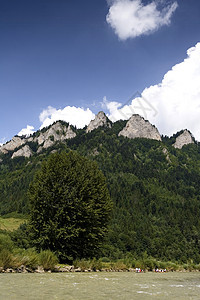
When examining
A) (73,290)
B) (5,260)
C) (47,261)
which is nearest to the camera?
(73,290)

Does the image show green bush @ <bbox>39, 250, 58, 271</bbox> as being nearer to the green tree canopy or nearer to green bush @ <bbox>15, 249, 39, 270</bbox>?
green bush @ <bbox>15, 249, 39, 270</bbox>

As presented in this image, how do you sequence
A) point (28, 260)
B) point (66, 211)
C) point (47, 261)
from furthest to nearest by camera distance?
point (66, 211)
point (47, 261)
point (28, 260)

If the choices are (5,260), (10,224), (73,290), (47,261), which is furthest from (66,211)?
(10,224)

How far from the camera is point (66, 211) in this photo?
26109 millimetres

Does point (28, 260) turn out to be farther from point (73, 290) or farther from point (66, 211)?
point (66, 211)

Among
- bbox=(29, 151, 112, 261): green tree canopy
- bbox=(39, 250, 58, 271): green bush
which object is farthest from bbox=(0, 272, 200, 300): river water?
bbox=(29, 151, 112, 261): green tree canopy

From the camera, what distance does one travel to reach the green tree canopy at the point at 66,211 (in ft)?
83.5

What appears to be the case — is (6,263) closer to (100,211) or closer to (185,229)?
(100,211)

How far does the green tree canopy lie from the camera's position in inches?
1002

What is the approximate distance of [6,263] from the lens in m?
15.7

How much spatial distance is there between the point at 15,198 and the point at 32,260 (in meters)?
189

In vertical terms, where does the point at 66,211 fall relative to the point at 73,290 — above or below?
above

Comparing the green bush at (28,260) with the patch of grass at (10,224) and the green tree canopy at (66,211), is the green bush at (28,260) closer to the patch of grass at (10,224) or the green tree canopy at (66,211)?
the green tree canopy at (66,211)

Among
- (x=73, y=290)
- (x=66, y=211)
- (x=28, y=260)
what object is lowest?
(x=73, y=290)
